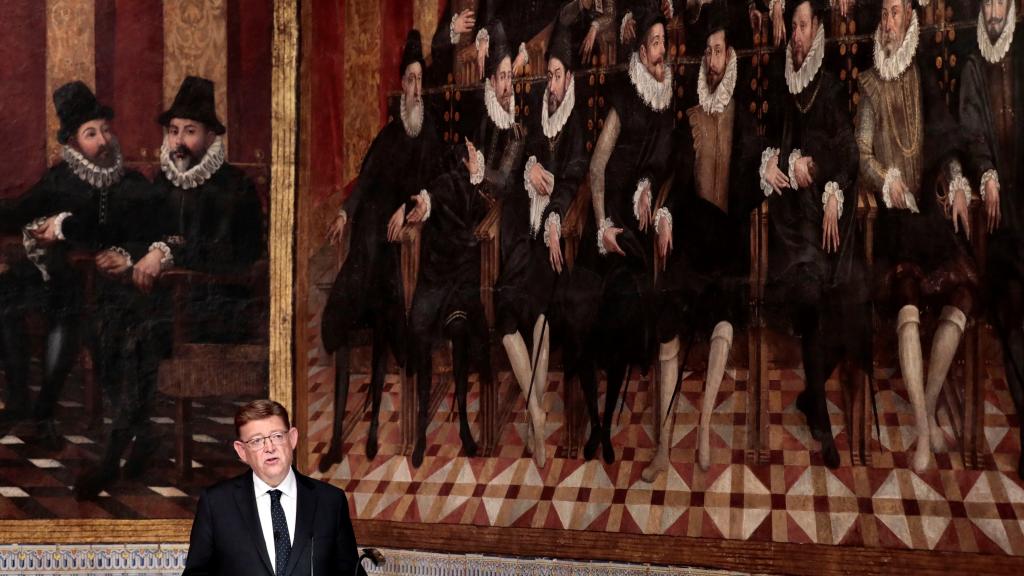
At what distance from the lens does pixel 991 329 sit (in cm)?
527

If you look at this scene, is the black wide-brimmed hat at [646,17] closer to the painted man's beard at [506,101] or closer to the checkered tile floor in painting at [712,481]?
the painted man's beard at [506,101]

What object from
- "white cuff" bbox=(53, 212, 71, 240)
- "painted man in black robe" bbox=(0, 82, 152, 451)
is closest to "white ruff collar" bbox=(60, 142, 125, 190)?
"painted man in black robe" bbox=(0, 82, 152, 451)

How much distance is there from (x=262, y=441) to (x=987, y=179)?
13.2 ft

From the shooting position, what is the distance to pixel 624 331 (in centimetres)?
613

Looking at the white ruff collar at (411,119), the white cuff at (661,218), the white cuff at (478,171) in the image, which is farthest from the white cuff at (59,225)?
the white cuff at (661,218)

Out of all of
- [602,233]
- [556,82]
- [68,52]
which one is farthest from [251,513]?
[68,52]

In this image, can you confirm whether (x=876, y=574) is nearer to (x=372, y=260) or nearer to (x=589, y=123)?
(x=589, y=123)

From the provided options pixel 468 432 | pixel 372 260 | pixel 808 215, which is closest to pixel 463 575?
pixel 468 432

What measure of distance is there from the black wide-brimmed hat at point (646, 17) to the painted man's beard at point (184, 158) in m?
3.09

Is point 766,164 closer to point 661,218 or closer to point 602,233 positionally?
point 661,218

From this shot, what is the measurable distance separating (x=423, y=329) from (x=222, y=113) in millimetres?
2088

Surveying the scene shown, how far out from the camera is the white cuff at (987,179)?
5262mm

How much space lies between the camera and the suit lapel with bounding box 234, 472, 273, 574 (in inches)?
132

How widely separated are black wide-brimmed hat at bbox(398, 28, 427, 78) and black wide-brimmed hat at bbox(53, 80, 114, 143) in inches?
82.9
